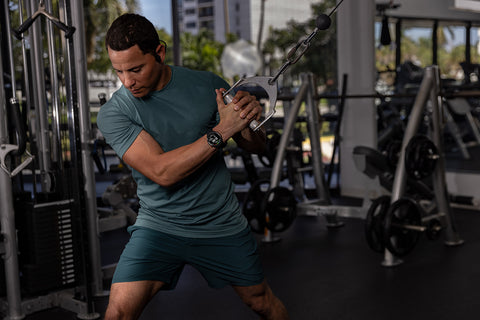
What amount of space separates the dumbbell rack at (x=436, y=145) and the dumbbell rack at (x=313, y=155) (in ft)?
1.78

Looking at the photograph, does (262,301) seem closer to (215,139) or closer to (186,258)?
(186,258)

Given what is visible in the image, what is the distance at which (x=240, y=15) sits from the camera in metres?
6.72

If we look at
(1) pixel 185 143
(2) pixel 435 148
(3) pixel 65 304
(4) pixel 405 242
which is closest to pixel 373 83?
(2) pixel 435 148

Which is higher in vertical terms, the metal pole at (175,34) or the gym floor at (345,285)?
the metal pole at (175,34)

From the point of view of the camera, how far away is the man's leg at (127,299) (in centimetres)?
156

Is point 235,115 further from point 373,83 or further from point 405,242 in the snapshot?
point 373,83

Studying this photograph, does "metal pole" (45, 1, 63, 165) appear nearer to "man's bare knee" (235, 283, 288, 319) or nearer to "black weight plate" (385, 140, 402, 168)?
"man's bare knee" (235, 283, 288, 319)

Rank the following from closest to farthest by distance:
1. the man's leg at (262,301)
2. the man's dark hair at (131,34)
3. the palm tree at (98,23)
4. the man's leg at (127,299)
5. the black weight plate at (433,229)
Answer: the man's dark hair at (131,34) → the man's leg at (127,299) → the man's leg at (262,301) → the black weight plate at (433,229) → the palm tree at (98,23)

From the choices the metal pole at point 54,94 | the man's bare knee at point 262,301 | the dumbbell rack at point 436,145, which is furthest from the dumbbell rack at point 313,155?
the man's bare knee at point 262,301

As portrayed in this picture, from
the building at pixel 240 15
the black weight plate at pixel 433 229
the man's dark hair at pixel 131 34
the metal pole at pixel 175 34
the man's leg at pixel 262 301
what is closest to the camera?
the man's dark hair at pixel 131 34

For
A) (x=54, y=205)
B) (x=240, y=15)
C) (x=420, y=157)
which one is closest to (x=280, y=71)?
(x=54, y=205)

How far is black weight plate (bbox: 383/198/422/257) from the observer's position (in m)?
3.42

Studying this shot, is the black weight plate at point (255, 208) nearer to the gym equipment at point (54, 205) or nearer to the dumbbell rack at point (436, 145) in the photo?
the dumbbell rack at point (436, 145)

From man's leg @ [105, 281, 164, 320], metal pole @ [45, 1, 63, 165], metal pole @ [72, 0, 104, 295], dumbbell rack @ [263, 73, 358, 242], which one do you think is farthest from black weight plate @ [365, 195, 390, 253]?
man's leg @ [105, 281, 164, 320]
